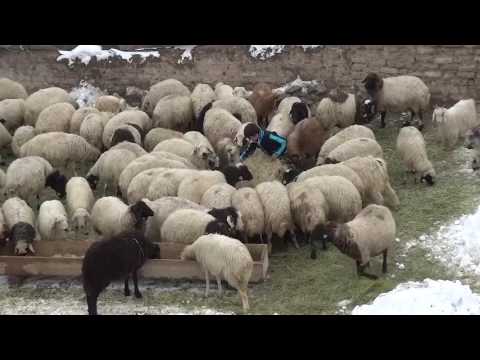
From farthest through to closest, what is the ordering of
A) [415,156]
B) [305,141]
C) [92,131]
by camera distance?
1. [92,131]
2. [305,141]
3. [415,156]

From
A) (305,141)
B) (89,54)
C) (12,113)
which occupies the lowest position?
(305,141)

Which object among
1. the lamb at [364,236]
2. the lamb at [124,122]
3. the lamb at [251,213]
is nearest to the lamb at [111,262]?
the lamb at [251,213]

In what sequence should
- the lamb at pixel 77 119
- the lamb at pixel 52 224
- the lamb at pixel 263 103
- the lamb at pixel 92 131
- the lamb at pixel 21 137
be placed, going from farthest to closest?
1. the lamb at pixel 263 103
2. the lamb at pixel 77 119
3. the lamb at pixel 21 137
4. the lamb at pixel 92 131
5. the lamb at pixel 52 224

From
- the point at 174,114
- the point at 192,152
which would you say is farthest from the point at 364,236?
the point at 174,114

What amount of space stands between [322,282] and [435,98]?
668 centimetres

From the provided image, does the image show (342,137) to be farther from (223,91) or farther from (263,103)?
(223,91)

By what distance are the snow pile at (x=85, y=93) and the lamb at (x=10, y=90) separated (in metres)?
1.19

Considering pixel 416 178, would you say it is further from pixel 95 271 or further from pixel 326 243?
pixel 95 271

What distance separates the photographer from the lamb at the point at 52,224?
9.93 metres

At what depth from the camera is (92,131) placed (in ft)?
41.6

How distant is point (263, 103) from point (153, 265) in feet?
18.1

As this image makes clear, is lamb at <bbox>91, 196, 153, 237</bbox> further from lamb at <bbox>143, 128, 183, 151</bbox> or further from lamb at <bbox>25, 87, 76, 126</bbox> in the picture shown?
lamb at <bbox>25, 87, 76, 126</bbox>

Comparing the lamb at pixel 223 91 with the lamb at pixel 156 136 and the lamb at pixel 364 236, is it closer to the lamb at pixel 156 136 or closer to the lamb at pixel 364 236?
the lamb at pixel 156 136

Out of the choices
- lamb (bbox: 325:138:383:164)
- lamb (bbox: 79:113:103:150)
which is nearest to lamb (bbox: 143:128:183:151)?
lamb (bbox: 79:113:103:150)
